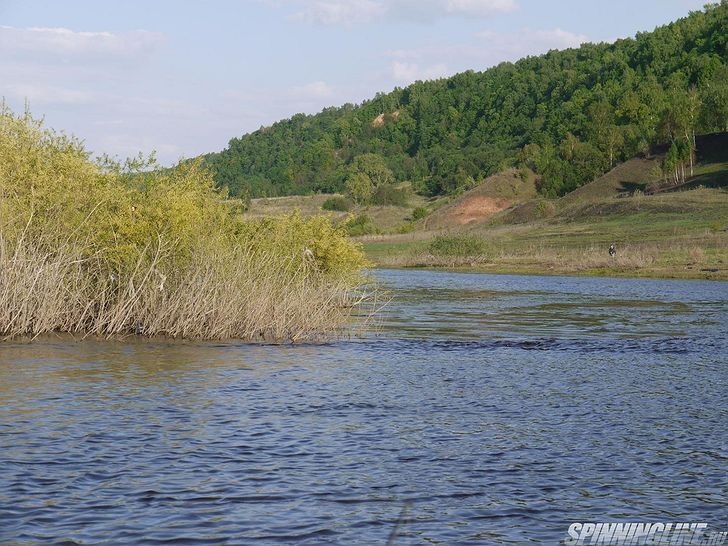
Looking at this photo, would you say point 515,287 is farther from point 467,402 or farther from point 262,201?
point 262,201

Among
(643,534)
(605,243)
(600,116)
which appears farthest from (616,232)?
(643,534)

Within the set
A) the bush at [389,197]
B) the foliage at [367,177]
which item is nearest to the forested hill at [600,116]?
the foliage at [367,177]

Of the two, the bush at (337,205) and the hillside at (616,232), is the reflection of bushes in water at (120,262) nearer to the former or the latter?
the hillside at (616,232)

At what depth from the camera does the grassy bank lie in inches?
2564

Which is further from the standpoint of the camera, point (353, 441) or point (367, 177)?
point (367, 177)

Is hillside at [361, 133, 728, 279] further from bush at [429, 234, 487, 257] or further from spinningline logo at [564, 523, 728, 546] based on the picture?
spinningline logo at [564, 523, 728, 546]

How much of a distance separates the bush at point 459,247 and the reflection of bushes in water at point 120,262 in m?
51.5

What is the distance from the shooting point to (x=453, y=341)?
29094 millimetres

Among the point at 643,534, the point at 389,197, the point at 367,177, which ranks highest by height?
the point at 367,177

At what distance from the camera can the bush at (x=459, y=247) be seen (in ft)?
262

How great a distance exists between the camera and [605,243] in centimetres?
7831

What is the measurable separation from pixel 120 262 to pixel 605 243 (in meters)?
57.9

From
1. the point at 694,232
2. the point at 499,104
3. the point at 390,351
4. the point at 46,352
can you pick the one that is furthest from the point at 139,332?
the point at 499,104

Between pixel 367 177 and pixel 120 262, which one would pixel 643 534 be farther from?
pixel 367 177
